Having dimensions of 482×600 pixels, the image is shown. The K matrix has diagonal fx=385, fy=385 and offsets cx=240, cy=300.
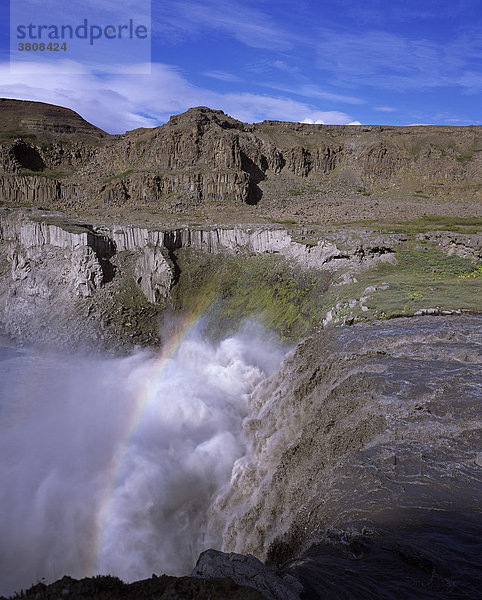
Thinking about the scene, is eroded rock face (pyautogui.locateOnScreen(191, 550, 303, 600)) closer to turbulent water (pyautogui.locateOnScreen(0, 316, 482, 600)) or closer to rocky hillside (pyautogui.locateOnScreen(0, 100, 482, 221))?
turbulent water (pyautogui.locateOnScreen(0, 316, 482, 600))

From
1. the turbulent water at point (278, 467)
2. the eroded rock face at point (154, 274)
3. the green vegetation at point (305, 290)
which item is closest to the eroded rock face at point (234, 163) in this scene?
the eroded rock face at point (154, 274)

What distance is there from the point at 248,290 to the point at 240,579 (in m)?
26.5

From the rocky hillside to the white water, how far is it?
3498cm

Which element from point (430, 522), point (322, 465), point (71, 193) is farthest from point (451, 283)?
point (71, 193)

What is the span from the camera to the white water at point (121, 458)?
13.4 meters

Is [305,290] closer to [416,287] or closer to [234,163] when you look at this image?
[416,287]

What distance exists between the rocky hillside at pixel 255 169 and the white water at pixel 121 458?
3498 cm

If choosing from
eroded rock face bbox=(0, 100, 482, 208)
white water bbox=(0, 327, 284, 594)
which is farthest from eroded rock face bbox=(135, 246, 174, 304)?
eroded rock face bbox=(0, 100, 482, 208)

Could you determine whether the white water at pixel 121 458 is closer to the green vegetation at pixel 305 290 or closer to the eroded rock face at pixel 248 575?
the green vegetation at pixel 305 290

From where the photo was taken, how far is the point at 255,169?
244 feet

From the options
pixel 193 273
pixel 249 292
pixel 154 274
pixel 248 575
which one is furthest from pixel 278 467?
pixel 154 274

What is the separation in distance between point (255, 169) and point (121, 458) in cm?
6594

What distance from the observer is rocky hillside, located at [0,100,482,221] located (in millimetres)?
64438

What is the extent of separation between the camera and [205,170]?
67.2 m
